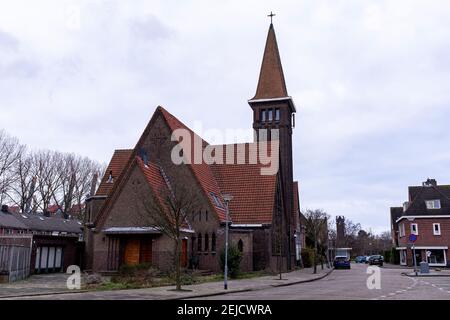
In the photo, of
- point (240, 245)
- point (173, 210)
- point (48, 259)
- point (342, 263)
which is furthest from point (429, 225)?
point (48, 259)

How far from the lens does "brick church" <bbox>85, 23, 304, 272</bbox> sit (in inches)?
1267

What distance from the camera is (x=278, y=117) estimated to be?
4612 centimetres

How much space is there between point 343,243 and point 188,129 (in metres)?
96.7

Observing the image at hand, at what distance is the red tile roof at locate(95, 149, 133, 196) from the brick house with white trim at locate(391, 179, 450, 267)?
39387 mm

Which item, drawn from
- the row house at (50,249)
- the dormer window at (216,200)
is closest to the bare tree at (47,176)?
the row house at (50,249)

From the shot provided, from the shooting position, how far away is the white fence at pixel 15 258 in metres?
24.4

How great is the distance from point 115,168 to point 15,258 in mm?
17069

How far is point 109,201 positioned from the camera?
3303 centimetres

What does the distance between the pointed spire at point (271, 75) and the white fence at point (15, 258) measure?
27190 millimetres

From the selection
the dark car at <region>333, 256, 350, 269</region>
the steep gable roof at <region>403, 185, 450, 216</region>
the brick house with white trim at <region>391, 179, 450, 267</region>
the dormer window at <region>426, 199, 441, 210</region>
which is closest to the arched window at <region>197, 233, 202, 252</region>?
the dark car at <region>333, 256, 350, 269</region>

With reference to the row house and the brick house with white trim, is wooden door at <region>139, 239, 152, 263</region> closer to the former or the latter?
the row house

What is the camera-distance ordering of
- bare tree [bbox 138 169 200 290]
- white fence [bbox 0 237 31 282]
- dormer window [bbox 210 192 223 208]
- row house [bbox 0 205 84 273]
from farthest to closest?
Answer: dormer window [bbox 210 192 223 208], row house [bbox 0 205 84 273], white fence [bbox 0 237 31 282], bare tree [bbox 138 169 200 290]

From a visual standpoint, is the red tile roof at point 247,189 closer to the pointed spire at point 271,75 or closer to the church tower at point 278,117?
the church tower at point 278,117
